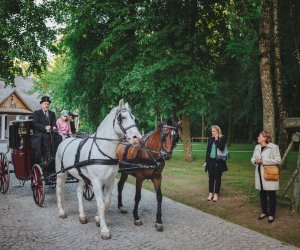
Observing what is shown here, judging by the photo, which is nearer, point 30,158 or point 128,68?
point 30,158

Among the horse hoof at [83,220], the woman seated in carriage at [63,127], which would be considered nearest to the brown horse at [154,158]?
the horse hoof at [83,220]

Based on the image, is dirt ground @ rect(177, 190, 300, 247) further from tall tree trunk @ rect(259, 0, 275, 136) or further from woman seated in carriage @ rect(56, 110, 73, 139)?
woman seated in carriage @ rect(56, 110, 73, 139)

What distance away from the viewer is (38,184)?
9.30 metres

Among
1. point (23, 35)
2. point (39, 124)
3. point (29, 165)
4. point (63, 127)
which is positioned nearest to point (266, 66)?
point (63, 127)

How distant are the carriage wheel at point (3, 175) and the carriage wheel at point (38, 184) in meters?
1.65

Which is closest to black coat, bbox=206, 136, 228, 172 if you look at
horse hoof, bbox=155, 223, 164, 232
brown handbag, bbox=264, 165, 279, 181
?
brown handbag, bbox=264, 165, 279, 181

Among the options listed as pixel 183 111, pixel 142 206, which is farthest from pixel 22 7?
pixel 142 206

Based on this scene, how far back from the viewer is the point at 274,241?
684 cm

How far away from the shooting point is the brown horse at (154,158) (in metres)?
7.78

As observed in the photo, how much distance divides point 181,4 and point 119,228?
15.4 meters

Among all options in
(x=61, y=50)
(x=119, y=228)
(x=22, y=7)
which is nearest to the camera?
(x=119, y=228)

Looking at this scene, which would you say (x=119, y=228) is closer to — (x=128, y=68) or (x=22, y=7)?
(x=128, y=68)

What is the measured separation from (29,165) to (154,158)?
4174 millimetres

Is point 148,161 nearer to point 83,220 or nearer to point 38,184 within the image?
point 83,220
